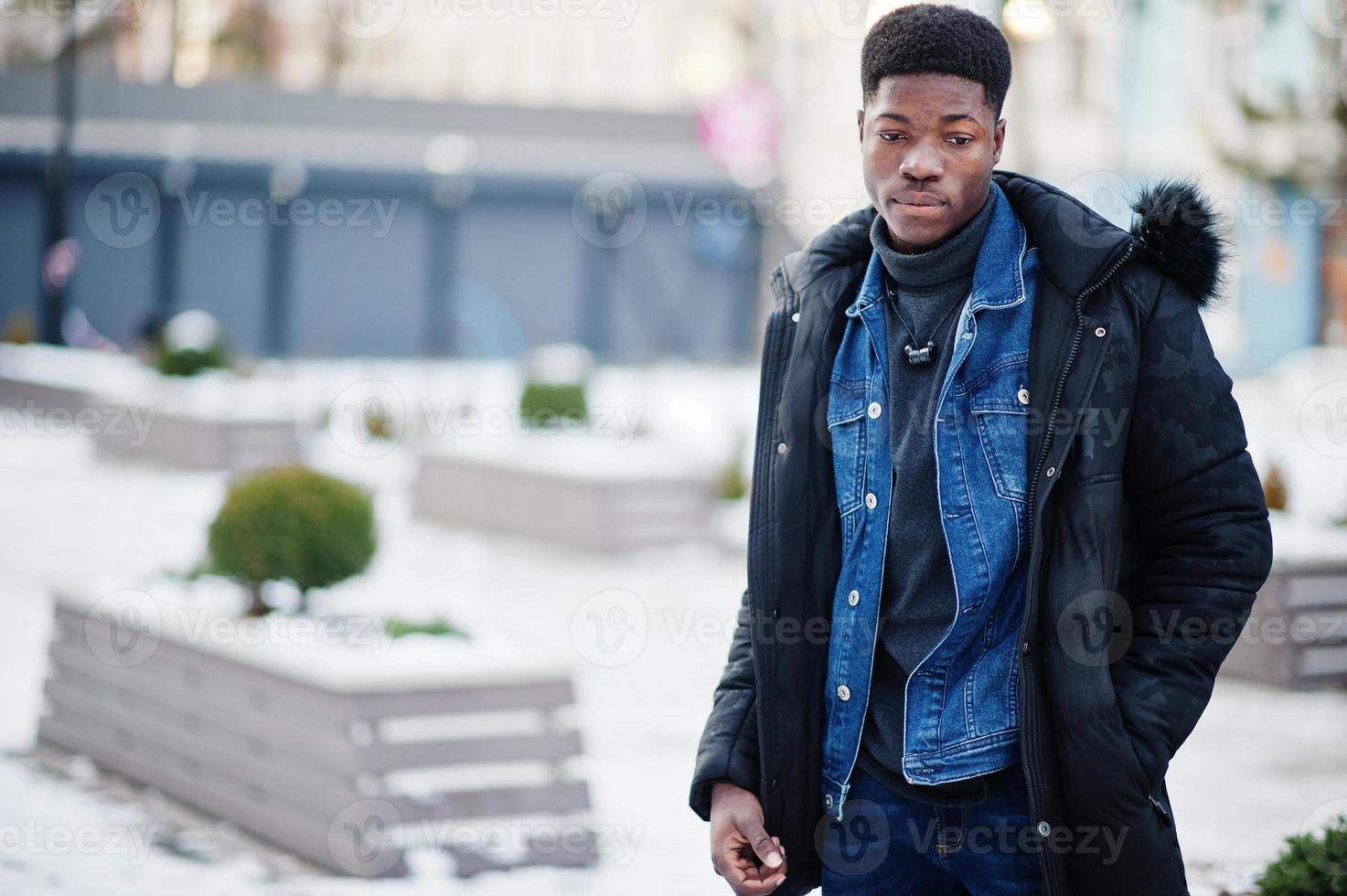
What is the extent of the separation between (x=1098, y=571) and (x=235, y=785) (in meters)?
4.20

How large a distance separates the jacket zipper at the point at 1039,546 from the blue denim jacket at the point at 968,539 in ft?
0.10

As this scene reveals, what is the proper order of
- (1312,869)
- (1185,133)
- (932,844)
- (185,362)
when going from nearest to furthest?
(932,844), (1312,869), (185,362), (1185,133)

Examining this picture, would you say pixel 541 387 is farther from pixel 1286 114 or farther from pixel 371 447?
pixel 1286 114

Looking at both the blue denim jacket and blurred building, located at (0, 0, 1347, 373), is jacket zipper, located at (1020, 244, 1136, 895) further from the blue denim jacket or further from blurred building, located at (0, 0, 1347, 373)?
blurred building, located at (0, 0, 1347, 373)

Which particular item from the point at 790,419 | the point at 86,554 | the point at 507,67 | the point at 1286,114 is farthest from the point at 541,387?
the point at 507,67

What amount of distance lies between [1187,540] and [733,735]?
0.76 meters

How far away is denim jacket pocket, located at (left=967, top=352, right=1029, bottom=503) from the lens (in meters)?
2.33

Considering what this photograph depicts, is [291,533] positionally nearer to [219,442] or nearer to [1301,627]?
[1301,627]

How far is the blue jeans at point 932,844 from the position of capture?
2.34 metres

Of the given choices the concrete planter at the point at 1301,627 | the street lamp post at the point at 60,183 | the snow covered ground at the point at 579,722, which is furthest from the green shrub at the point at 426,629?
the street lamp post at the point at 60,183

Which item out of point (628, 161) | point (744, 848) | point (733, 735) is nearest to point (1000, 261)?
point (733, 735)

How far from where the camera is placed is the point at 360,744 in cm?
516

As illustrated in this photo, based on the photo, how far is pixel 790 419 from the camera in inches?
100

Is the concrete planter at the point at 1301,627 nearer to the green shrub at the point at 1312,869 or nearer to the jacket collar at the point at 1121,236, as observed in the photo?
the green shrub at the point at 1312,869
